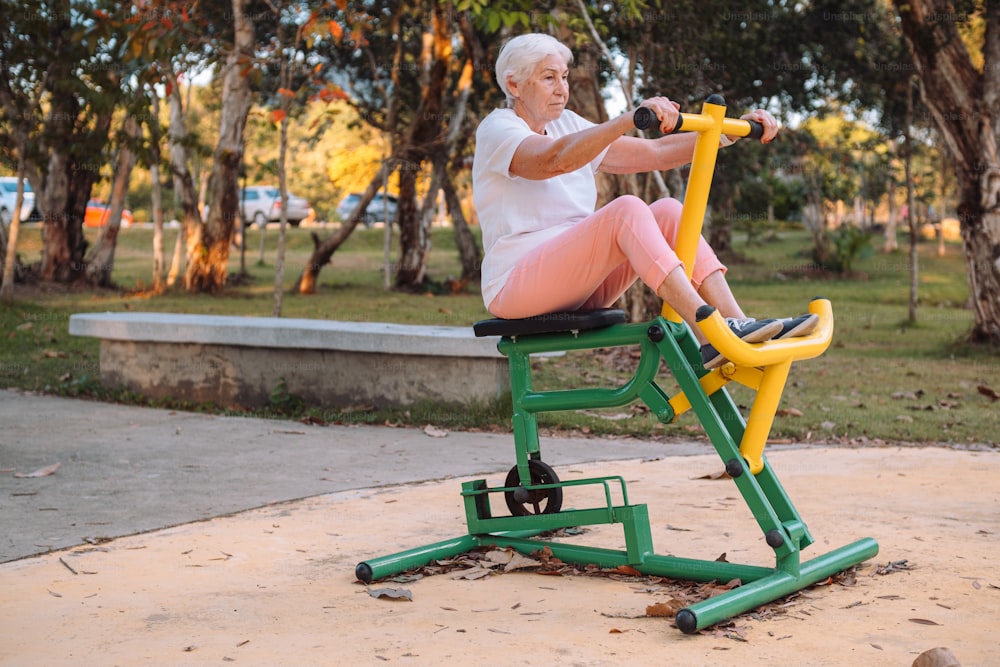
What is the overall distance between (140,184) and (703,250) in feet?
136

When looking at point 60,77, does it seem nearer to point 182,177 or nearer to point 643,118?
point 182,177

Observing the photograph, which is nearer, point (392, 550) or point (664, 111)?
point (664, 111)

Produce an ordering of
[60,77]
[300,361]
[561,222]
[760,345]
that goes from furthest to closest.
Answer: [60,77] < [300,361] < [561,222] < [760,345]

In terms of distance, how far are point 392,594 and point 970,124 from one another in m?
8.54

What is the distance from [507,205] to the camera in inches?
148

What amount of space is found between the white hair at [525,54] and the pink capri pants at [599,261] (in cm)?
60

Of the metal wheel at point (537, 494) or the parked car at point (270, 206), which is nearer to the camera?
the metal wheel at point (537, 494)

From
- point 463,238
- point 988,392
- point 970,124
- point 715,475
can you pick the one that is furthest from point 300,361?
point 463,238

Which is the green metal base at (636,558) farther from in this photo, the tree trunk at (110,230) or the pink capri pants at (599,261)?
the tree trunk at (110,230)

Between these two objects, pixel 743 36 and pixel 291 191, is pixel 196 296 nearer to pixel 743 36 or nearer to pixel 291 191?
pixel 743 36

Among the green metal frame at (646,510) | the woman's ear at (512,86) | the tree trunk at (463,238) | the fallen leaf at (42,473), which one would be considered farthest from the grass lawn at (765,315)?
the woman's ear at (512,86)

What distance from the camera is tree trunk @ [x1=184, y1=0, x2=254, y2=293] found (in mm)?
15148

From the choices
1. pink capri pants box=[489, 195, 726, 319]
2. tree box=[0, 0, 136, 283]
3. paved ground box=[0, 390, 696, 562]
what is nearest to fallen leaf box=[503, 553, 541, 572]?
pink capri pants box=[489, 195, 726, 319]

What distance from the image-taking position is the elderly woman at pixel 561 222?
3400 mm
